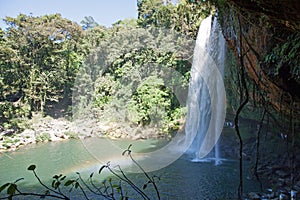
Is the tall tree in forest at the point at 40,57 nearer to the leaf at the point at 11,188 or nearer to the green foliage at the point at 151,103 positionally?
the green foliage at the point at 151,103

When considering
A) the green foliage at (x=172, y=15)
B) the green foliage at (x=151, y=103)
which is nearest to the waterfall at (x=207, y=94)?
the green foliage at (x=172, y=15)

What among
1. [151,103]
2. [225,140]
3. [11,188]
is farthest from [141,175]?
[151,103]

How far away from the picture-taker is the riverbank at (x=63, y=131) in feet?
32.9

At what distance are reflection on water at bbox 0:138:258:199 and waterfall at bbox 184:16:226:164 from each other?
1.10 m

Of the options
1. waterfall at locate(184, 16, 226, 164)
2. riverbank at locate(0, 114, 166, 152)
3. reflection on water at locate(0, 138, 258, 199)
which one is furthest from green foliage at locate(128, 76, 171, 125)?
waterfall at locate(184, 16, 226, 164)

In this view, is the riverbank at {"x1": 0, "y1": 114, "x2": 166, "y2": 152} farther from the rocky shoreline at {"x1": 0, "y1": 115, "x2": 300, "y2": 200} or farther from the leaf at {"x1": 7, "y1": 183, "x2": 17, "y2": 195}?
the leaf at {"x1": 7, "y1": 183, "x2": 17, "y2": 195}

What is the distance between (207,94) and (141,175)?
3481 millimetres

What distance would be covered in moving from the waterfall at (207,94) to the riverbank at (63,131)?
2.60 m

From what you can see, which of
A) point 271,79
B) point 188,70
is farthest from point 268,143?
point 188,70

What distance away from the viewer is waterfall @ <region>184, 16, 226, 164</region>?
23.0 feet

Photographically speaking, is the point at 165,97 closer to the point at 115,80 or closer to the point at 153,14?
the point at 115,80

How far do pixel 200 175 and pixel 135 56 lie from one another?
8.30 meters

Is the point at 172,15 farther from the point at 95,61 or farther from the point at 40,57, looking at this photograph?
the point at 40,57

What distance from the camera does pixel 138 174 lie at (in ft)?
17.6
